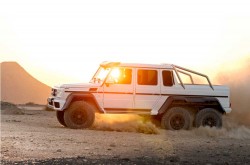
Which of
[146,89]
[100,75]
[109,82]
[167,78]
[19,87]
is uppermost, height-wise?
[19,87]

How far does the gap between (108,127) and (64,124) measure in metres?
1.54

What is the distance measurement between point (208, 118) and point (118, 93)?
3.50 meters

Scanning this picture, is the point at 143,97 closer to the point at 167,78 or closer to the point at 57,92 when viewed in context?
the point at 167,78

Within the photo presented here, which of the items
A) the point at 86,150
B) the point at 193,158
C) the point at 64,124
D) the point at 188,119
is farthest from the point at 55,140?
the point at 188,119

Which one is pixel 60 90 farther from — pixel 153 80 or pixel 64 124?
pixel 153 80

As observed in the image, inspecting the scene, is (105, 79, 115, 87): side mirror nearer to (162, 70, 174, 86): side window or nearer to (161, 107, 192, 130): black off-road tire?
(162, 70, 174, 86): side window

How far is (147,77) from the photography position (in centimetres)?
1959

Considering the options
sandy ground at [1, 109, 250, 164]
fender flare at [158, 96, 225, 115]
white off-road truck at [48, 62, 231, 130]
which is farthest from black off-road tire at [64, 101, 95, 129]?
fender flare at [158, 96, 225, 115]

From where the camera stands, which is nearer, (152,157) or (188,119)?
(152,157)

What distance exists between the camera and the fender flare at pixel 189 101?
64.4 ft

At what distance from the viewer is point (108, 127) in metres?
19.6

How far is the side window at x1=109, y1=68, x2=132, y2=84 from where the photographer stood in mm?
19297

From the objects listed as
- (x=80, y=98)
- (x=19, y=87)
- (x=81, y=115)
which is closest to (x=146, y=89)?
(x=80, y=98)

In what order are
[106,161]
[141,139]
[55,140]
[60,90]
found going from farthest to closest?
[60,90]
[141,139]
[55,140]
[106,161]
